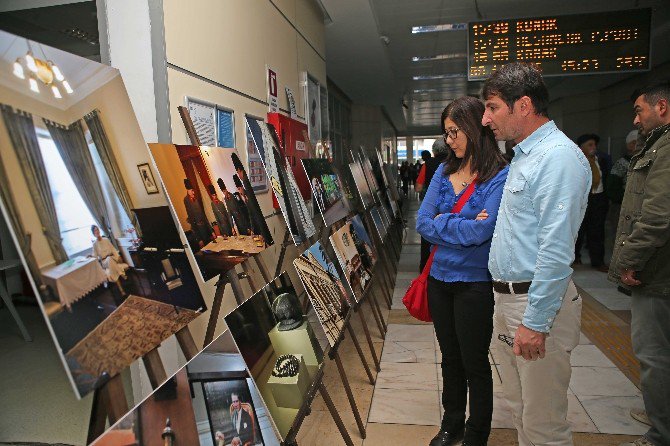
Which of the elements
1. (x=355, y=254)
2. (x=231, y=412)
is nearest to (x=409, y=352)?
(x=355, y=254)

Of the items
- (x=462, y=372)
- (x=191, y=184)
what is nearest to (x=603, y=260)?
(x=462, y=372)

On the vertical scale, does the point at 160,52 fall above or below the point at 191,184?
above

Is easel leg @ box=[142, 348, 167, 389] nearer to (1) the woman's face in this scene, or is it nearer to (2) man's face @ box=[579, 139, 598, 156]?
(1) the woman's face

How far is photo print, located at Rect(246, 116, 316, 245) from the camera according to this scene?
2350mm

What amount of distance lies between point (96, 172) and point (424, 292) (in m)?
1.55

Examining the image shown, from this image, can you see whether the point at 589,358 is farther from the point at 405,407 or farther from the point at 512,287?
the point at 512,287

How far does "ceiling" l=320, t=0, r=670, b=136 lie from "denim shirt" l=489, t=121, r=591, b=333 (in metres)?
4.25

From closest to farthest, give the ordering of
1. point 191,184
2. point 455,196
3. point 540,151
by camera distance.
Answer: point 540,151 → point 191,184 → point 455,196

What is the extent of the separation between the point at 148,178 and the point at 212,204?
466 mm

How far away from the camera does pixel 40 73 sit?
102 cm

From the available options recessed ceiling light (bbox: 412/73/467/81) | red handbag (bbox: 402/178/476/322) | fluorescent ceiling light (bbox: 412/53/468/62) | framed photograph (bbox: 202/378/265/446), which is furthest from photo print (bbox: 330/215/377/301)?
recessed ceiling light (bbox: 412/73/467/81)

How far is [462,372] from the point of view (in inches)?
81.6

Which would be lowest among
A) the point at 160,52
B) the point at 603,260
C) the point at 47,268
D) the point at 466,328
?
the point at 603,260

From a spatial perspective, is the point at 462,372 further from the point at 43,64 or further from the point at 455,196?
the point at 43,64
